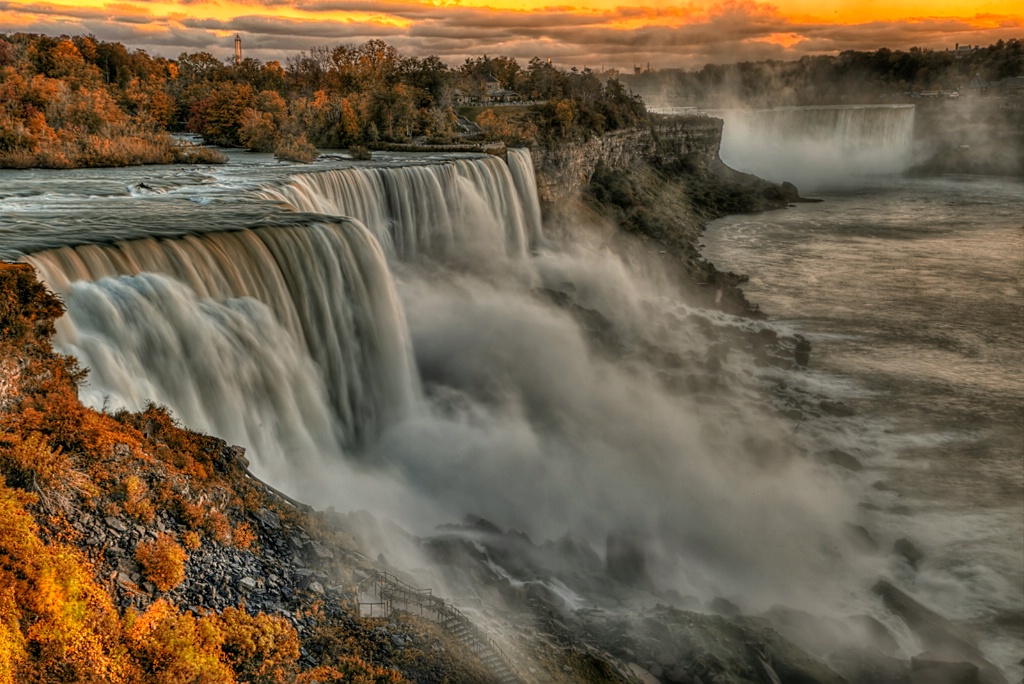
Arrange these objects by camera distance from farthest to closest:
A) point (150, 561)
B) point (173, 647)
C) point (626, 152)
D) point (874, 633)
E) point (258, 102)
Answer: point (626, 152), point (258, 102), point (874, 633), point (150, 561), point (173, 647)

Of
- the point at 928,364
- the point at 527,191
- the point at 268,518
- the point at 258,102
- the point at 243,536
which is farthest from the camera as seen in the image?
the point at 258,102

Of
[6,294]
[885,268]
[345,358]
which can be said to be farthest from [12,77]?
[885,268]

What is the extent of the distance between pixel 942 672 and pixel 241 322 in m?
14.0

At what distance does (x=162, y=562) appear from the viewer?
→ 9.98m

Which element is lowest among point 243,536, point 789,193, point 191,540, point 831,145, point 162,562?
point 789,193

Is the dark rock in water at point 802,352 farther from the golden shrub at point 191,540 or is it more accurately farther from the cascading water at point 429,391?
the golden shrub at point 191,540

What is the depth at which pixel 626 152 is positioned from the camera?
64.5 m

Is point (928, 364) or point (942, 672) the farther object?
point (928, 364)

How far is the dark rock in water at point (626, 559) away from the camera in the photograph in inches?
656

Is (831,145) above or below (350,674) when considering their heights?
below

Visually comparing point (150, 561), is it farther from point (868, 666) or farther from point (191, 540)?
point (868, 666)

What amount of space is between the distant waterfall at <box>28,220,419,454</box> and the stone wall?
28.7 meters

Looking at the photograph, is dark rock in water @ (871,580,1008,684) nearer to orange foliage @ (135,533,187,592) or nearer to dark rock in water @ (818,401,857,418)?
dark rock in water @ (818,401,857,418)

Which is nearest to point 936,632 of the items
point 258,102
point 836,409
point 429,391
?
point 836,409
